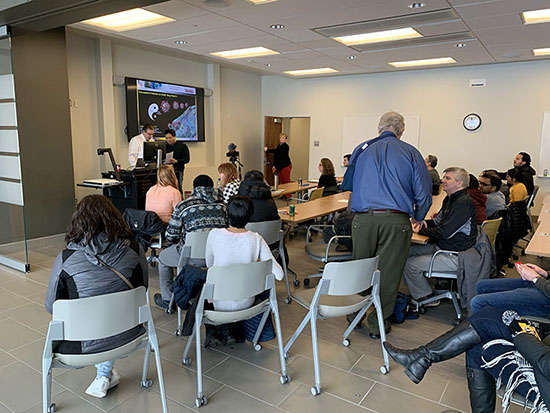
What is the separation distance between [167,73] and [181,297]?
7387mm

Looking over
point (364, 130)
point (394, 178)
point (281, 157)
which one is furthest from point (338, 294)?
point (364, 130)

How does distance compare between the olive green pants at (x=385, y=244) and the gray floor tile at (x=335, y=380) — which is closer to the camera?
the gray floor tile at (x=335, y=380)

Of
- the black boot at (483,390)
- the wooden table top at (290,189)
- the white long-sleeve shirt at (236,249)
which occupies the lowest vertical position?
the black boot at (483,390)

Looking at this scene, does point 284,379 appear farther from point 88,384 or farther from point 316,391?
point 88,384

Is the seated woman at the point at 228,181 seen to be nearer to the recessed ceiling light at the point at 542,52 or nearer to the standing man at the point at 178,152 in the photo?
the standing man at the point at 178,152

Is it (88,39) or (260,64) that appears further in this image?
(260,64)

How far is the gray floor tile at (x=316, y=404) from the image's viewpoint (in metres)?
2.38

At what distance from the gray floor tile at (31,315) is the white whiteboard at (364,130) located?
7.83 meters

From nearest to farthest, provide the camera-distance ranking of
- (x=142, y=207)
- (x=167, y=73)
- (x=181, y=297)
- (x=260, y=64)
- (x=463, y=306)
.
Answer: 1. (x=181, y=297)
2. (x=463, y=306)
3. (x=142, y=207)
4. (x=260, y=64)
5. (x=167, y=73)

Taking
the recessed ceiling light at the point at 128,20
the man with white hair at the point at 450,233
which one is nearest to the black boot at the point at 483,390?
the man with white hair at the point at 450,233

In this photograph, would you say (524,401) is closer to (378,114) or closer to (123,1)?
(123,1)

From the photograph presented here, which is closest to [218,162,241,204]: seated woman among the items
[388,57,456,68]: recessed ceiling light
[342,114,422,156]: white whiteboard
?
[388,57,456,68]: recessed ceiling light

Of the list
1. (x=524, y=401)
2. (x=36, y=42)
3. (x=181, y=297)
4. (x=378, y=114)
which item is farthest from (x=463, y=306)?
(x=378, y=114)

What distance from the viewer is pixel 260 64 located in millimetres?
8375
